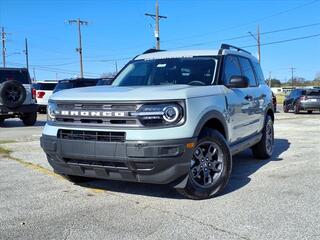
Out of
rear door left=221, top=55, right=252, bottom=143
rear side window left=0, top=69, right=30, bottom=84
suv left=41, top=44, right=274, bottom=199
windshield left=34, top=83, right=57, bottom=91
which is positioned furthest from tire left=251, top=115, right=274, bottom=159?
windshield left=34, top=83, right=57, bottom=91

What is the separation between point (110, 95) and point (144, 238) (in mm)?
1744

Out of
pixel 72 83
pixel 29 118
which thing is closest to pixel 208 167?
pixel 29 118

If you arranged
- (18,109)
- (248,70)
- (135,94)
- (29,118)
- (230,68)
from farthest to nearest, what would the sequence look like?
(29,118), (18,109), (248,70), (230,68), (135,94)

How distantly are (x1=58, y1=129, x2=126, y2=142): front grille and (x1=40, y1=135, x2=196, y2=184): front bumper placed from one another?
0.06m

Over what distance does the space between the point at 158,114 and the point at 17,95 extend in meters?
11.5

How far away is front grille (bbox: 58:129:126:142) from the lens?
16.4ft

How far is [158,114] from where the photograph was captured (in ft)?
16.2

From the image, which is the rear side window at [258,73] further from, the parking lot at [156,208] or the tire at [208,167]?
the tire at [208,167]

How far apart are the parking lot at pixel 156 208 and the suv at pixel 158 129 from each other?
33 centimetres

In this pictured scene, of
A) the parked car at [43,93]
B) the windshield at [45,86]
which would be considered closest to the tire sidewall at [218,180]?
the parked car at [43,93]

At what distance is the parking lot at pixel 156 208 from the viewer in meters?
4.35

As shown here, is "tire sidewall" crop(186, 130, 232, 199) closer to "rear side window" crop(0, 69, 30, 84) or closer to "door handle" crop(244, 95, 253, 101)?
"door handle" crop(244, 95, 253, 101)

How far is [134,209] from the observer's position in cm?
509

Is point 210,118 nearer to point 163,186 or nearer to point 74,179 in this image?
point 163,186
